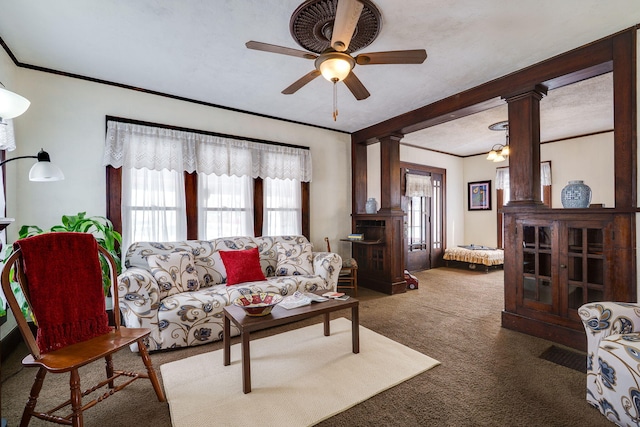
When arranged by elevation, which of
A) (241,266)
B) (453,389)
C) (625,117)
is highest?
(625,117)

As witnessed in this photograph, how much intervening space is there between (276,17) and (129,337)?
7.88 feet

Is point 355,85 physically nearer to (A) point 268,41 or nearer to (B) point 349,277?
(A) point 268,41

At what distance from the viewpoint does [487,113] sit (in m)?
4.17

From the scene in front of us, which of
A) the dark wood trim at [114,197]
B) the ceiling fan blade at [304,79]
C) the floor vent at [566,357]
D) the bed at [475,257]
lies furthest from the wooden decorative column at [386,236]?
the dark wood trim at [114,197]

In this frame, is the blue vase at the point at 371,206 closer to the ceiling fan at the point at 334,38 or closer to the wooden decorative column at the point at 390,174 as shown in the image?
the wooden decorative column at the point at 390,174

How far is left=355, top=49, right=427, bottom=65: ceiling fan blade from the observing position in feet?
6.44

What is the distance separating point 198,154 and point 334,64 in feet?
7.89

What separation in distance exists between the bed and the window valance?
3.94 m

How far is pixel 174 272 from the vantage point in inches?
113

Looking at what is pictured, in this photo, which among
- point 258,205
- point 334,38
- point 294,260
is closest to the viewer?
point 334,38

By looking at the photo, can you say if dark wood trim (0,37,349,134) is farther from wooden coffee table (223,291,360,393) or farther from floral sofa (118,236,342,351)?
wooden coffee table (223,291,360,393)

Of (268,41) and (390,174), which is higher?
(268,41)

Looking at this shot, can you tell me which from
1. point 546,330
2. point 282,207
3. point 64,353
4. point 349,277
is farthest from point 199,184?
point 546,330

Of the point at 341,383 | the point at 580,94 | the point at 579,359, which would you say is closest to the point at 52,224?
the point at 341,383
